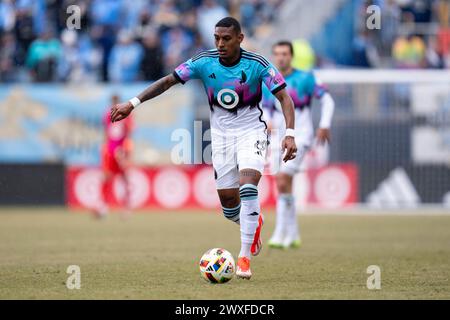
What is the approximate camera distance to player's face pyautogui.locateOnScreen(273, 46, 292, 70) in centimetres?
1399

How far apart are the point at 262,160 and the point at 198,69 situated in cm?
115

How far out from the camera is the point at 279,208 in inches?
568

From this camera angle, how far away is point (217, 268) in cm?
962

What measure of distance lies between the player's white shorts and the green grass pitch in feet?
3.51

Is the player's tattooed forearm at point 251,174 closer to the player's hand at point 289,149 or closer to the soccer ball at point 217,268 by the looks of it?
the player's hand at point 289,149

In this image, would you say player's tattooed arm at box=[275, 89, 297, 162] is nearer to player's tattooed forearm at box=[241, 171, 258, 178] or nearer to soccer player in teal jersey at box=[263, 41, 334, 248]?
player's tattooed forearm at box=[241, 171, 258, 178]

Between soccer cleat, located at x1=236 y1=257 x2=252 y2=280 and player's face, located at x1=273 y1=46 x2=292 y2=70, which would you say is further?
player's face, located at x1=273 y1=46 x2=292 y2=70

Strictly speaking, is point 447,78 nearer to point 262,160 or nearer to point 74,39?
point 74,39

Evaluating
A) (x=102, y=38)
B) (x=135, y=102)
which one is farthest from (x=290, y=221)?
(x=102, y=38)

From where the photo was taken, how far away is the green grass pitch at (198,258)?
29.5ft

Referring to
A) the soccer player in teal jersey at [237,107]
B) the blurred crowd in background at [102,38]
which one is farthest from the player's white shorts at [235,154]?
the blurred crowd in background at [102,38]

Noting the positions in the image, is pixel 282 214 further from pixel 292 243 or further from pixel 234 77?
pixel 234 77

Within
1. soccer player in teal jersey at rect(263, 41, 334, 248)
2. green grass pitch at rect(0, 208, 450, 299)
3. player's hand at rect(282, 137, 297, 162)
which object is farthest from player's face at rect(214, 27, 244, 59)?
soccer player in teal jersey at rect(263, 41, 334, 248)

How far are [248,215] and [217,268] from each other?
2.70 ft
